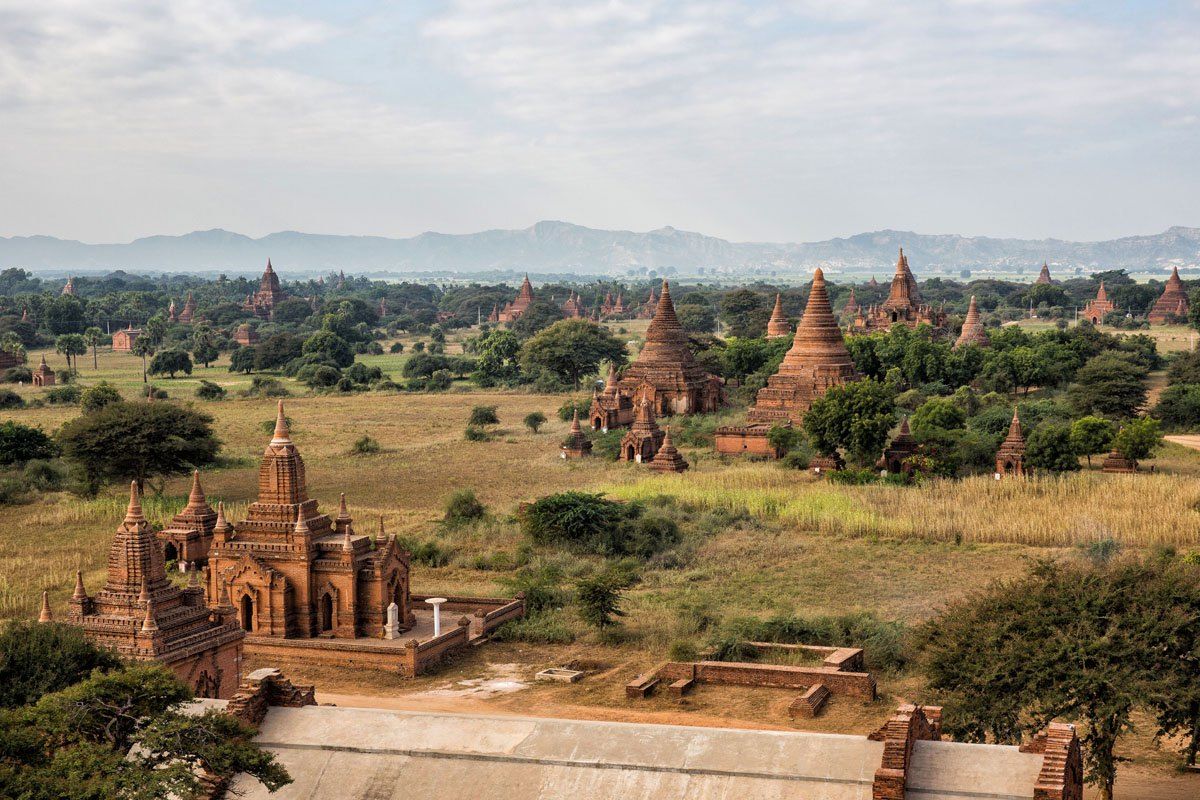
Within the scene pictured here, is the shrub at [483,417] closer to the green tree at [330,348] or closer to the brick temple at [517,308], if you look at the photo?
the green tree at [330,348]

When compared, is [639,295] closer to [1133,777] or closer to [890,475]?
[890,475]

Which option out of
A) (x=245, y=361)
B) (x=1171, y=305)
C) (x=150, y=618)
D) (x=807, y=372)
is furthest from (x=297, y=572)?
(x=1171, y=305)

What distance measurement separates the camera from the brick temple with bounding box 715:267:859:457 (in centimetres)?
5578

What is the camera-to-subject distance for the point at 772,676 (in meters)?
23.5

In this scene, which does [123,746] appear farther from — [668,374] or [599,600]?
[668,374]

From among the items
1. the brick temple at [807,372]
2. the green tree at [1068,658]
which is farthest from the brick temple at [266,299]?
the green tree at [1068,658]

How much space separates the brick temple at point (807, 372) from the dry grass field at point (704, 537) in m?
4.95

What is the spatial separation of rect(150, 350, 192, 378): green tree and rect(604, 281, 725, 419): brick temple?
4422 centimetres

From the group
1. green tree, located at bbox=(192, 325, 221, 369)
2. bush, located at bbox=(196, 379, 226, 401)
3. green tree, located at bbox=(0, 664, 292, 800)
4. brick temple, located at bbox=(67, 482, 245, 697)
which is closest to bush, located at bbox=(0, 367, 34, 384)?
bush, located at bbox=(196, 379, 226, 401)

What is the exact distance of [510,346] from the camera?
91.7 metres

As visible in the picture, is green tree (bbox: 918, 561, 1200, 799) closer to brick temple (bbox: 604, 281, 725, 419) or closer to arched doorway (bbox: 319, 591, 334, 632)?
arched doorway (bbox: 319, 591, 334, 632)

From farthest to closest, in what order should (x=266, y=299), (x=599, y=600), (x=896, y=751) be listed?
(x=266, y=299) → (x=599, y=600) → (x=896, y=751)

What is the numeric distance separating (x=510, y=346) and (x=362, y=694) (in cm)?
6846

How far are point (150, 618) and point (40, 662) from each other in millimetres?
2517
